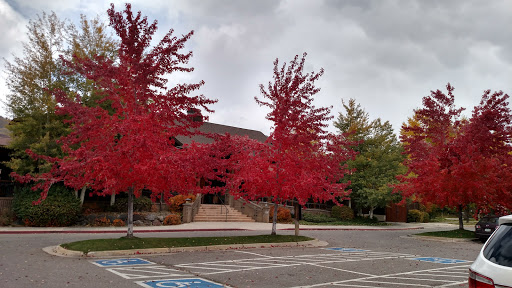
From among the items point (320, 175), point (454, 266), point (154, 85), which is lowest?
point (454, 266)

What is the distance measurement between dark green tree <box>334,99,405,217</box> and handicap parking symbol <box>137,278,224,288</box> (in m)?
24.9

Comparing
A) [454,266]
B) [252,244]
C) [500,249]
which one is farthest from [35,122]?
[500,249]

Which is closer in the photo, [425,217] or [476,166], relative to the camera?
[476,166]

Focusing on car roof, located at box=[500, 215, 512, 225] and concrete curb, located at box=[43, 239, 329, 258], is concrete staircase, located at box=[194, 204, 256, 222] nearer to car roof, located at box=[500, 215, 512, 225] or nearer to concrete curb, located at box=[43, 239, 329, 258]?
concrete curb, located at box=[43, 239, 329, 258]

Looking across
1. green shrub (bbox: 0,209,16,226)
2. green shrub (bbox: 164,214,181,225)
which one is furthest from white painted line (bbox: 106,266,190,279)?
green shrub (bbox: 164,214,181,225)

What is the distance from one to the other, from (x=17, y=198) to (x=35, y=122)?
424 centimetres

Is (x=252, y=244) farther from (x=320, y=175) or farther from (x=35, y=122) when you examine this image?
(x=35, y=122)

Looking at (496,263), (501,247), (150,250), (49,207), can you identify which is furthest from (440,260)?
(49,207)

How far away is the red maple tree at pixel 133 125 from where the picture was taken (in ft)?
40.6

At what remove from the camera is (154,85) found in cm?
1392

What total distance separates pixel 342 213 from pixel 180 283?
27369 millimetres

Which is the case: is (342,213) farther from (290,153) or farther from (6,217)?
(6,217)

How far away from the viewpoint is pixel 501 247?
139 inches

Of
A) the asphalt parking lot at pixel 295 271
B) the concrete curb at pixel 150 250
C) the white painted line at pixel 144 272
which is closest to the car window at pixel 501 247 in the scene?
the asphalt parking lot at pixel 295 271
